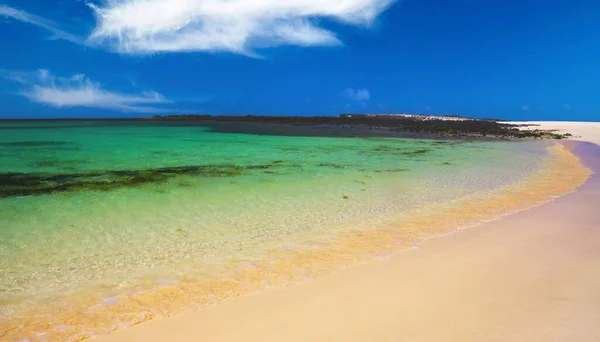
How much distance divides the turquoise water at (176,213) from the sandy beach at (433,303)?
3.96 feet

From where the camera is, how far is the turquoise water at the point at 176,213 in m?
4.99

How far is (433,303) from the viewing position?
153 inches

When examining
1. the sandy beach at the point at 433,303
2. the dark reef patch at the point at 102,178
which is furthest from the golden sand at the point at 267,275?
the dark reef patch at the point at 102,178

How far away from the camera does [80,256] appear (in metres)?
5.62

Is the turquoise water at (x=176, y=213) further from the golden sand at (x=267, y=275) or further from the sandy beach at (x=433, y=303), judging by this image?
the sandy beach at (x=433, y=303)

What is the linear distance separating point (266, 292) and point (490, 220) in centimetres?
465

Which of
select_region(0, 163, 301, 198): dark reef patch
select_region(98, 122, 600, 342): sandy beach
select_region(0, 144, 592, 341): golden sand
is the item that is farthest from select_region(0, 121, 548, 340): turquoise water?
select_region(98, 122, 600, 342): sandy beach

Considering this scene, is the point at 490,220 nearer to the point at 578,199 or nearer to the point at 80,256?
the point at 578,199

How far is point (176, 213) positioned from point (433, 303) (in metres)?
5.64

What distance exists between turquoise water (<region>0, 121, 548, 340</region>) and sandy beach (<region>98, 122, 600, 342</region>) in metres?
1.21

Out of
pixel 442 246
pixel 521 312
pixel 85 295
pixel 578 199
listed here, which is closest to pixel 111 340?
pixel 85 295

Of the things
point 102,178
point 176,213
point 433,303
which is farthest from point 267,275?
point 102,178

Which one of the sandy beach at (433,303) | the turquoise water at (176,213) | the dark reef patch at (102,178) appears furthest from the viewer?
the dark reef patch at (102,178)

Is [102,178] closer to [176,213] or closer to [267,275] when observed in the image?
[176,213]
